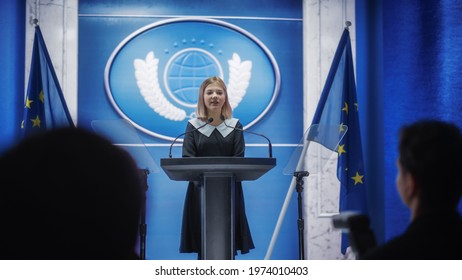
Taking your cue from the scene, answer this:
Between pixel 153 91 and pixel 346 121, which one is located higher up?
pixel 153 91

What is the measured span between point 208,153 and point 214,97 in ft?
1.16

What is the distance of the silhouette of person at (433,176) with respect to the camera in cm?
116

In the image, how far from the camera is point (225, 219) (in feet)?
9.06

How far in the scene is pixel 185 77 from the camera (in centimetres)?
488

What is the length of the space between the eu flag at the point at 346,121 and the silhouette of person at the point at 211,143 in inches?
35.5

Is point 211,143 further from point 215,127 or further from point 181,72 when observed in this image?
point 181,72

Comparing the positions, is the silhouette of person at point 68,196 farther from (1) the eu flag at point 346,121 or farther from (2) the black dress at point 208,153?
(1) the eu flag at point 346,121

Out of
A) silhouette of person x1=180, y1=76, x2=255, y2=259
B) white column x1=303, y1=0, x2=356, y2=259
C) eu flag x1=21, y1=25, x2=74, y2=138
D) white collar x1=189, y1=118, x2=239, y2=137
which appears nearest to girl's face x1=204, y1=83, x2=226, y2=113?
silhouette of person x1=180, y1=76, x2=255, y2=259

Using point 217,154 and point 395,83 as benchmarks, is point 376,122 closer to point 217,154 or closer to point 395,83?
point 395,83

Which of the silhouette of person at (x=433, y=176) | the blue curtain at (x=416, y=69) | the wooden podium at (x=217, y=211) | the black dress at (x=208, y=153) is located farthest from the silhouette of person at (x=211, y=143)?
the silhouette of person at (x=433, y=176)

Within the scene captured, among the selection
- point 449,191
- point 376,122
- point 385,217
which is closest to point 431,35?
point 376,122

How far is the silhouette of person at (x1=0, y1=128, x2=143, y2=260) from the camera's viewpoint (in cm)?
82

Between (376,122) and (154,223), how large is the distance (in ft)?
6.78

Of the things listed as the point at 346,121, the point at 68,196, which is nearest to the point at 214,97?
the point at 346,121
